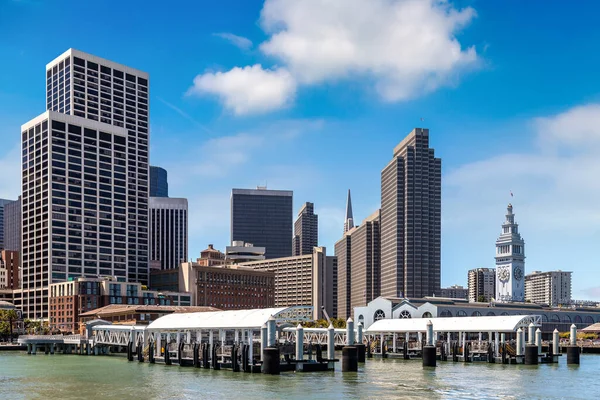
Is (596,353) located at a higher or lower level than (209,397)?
lower

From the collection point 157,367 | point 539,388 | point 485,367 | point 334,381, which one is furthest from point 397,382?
point 157,367

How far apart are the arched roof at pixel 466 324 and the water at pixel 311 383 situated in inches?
491

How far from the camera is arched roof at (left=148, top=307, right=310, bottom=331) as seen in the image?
99875mm

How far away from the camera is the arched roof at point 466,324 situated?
122875mm

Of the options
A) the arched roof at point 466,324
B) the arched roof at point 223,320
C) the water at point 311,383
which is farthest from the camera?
the arched roof at point 466,324

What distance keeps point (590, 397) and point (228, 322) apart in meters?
48.4

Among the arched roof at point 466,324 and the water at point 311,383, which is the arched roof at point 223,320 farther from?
the arched roof at point 466,324

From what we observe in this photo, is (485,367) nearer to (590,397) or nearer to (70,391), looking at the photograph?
(590,397)

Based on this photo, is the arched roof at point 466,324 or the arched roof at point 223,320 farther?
the arched roof at point 466,324

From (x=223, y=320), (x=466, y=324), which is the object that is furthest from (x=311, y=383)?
(x=466, y=324)

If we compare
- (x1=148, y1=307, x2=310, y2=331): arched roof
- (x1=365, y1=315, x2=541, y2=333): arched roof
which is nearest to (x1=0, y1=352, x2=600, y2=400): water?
(x1=148, y1=307, x2=310, y2=331): arched roof

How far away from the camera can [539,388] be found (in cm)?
7969

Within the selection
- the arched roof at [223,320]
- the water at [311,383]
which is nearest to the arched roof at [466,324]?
the water at [311,383]

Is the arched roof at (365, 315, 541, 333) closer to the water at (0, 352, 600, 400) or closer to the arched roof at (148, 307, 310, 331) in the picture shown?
the water at (0, 352, 600, 400)
